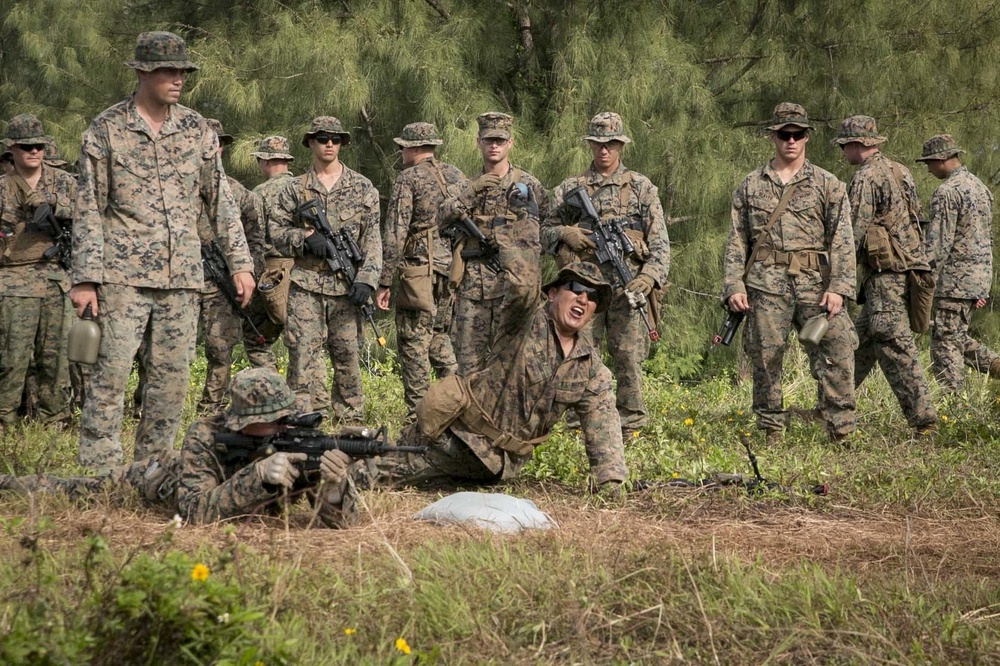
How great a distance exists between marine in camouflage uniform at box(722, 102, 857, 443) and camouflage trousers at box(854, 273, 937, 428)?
0.62 metres

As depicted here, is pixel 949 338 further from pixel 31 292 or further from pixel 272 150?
pixel 31 292

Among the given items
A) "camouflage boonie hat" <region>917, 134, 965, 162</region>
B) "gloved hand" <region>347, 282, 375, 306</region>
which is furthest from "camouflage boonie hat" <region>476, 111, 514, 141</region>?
"camouflage boonie hat" <region>917, 134, 965, 162</region>

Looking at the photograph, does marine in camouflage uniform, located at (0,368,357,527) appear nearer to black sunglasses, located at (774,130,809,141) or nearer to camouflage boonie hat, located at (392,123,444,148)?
black sunglasses, located at (774,130,809,141)

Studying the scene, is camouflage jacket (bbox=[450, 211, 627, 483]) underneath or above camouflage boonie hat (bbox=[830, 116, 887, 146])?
underneath

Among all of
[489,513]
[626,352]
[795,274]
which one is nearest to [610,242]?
[626,352]

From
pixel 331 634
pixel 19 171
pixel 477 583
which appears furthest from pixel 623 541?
pixel 19 171

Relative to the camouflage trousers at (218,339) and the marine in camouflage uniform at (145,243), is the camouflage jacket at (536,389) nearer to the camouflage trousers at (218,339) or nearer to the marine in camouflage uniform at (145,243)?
the marine in camouflage uniform at (145,243)

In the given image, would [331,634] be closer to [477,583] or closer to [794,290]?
[477,583]

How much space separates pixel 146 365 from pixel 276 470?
1.57 meters

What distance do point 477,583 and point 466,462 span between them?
2.28m

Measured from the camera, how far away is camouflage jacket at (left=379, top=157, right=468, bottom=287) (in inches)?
392

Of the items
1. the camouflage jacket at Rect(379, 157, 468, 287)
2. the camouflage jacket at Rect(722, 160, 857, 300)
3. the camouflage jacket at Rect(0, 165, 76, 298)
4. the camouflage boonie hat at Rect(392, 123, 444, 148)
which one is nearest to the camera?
the camouflage jacket at Rect(722, 160, 857, 300)

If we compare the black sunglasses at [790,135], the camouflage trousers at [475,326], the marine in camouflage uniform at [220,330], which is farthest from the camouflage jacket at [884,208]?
the marine in camouflage uniform at [220,330]

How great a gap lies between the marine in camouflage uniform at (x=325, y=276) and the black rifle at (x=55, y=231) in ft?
5.09
